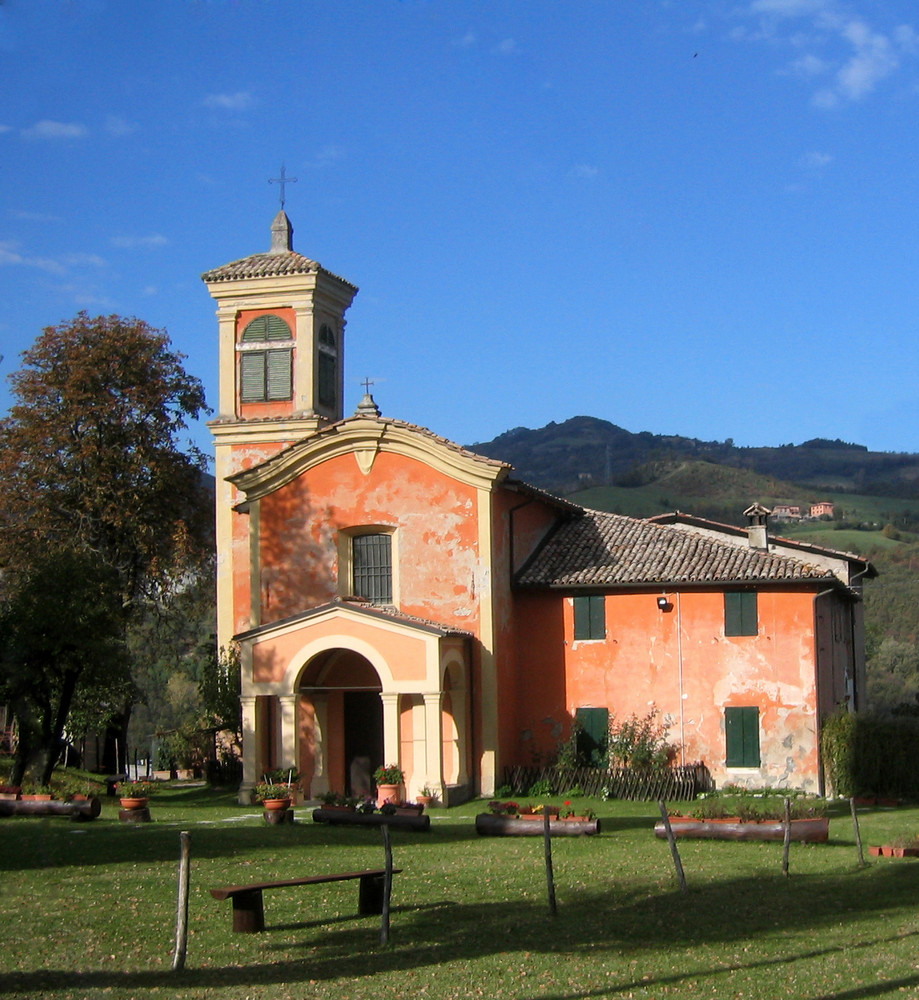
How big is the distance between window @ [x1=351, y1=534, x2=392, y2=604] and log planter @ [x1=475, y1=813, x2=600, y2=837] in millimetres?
9590

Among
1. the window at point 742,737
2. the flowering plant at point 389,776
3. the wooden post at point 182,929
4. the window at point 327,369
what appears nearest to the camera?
the wooden post at point 182,929

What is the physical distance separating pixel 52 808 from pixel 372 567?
1007 centimetres

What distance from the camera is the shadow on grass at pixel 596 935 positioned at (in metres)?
11.5

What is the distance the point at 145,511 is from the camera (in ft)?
122

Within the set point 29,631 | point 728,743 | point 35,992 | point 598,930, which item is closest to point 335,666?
point 29,631

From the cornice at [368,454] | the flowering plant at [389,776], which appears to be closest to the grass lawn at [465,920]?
the flowering plant at [389,776]

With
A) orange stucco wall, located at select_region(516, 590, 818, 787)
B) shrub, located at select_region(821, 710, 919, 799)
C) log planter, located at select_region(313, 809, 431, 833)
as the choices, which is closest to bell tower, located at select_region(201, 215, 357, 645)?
orange stucco wall, located at select_region(516, 590, 818, 787)

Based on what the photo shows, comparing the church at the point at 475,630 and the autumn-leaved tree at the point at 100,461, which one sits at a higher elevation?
the autumn-leaved tree at the point at 100,461

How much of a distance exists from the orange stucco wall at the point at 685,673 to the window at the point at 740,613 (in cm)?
14

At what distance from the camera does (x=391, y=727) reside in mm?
28000

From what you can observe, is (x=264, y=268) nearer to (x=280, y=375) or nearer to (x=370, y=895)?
(x=280, y=375)

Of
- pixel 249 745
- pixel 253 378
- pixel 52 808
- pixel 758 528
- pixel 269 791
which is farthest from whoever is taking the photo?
pixel 253 378

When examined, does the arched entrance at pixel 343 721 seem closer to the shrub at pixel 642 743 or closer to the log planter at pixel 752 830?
the shrub at pixel 642 743

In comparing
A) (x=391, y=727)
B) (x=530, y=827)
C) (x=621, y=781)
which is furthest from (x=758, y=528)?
(x=530, y=827)
